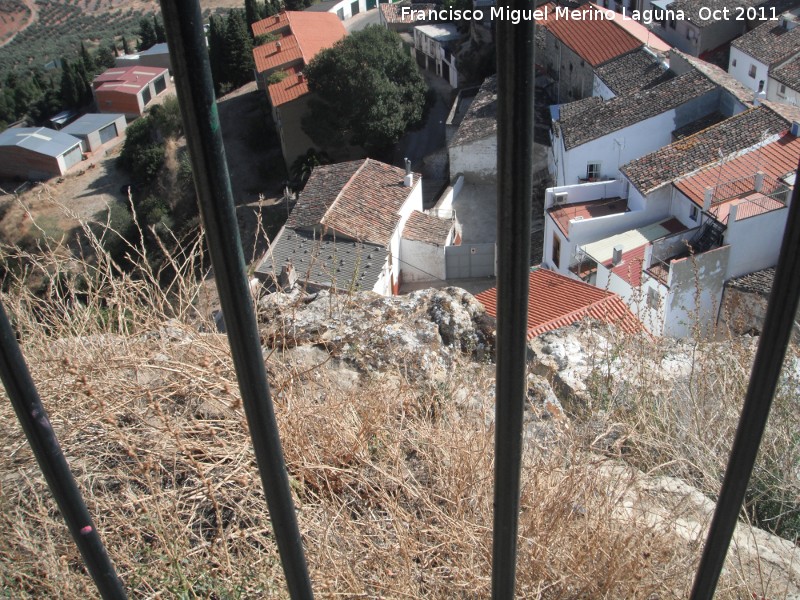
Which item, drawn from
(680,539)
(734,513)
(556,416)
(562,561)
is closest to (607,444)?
(556,416)

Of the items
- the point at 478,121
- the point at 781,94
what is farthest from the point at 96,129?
the point at 781,94

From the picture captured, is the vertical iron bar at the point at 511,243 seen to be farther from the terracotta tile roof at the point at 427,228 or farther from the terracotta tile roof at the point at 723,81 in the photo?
the terracotta tile roof at the point at 723,81

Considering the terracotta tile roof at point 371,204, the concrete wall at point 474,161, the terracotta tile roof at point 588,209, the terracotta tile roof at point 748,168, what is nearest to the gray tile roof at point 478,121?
the concrete wall at point 474,161

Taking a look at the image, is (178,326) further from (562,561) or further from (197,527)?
(562,561)

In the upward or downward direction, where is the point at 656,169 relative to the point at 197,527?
downward

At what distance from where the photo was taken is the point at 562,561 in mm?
2477

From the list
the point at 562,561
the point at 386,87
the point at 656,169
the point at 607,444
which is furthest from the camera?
the point at 386,87

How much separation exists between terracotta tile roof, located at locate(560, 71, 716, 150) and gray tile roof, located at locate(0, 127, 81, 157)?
19.4 metres

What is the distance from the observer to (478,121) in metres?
21.5

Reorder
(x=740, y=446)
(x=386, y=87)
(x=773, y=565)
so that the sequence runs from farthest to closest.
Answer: (x=386, y=87) < (x=773, y=565) < (x=740, y=446)

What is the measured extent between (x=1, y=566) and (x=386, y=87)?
68.4ft

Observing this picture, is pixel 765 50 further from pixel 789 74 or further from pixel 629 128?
pixel 629 128

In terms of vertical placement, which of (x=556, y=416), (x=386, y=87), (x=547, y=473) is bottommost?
(x=386, y=87)

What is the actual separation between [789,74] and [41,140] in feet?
81.9
